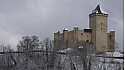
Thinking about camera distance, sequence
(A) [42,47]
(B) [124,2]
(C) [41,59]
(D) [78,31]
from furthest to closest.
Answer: (D) [78,31] → (A) [42,47] → (C) [41,59] → (B) [124,2]

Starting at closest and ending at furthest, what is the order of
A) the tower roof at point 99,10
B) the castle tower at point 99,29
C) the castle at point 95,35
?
the castle at point 95,35
the castle tower at point 99,29
the tower roof at point 99,10

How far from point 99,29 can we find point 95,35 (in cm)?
77

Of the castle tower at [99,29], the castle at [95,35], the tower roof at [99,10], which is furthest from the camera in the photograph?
the tower roof at [99,10]

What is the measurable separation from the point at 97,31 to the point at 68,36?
118 inches

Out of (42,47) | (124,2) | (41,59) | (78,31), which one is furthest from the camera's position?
(78,31)

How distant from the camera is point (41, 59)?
21.9m

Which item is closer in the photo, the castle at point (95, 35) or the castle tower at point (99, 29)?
the castle at point (95, 35)

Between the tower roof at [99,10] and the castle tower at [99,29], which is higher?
the tower roof at [99,10]

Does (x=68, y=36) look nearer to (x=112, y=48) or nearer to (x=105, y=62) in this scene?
(x=112, y=48)

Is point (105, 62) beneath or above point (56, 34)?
beneath

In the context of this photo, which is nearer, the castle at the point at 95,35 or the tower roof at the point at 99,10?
the castle at the point at 95,35

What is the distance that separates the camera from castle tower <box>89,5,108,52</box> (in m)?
31.2

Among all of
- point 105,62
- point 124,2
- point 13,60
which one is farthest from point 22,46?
point 124,2

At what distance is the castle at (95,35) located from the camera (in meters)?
30.9
